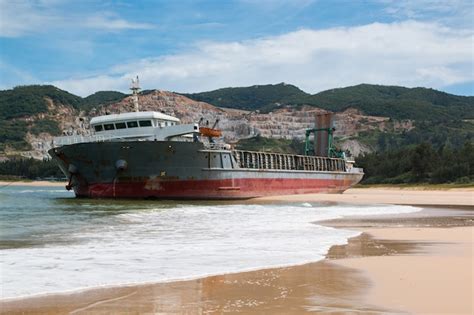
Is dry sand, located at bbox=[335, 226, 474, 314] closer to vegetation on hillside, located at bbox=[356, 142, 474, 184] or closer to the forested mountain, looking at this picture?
vegetation on hillside, located at bbox=[356, 142, 474, 184]

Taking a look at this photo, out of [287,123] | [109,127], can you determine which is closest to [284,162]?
[109,127]

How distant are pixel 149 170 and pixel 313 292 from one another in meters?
24.9

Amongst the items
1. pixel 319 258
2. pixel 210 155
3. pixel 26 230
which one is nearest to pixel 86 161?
pixel 210 155

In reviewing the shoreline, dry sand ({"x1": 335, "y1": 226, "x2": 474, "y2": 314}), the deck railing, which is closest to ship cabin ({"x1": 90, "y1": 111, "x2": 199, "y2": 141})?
the deck railing

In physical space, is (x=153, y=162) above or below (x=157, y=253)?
above

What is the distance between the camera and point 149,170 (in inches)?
1222

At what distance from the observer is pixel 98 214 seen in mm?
21234

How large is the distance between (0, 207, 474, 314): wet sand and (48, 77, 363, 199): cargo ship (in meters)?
21.8

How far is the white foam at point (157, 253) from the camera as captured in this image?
317 inches

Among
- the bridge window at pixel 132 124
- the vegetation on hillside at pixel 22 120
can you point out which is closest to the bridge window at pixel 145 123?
the bridge window at pixel 132 124

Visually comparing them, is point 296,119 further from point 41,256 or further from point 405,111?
point 41,256

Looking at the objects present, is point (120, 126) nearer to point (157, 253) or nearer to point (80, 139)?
point (80, 139)

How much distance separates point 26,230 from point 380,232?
31.6ft

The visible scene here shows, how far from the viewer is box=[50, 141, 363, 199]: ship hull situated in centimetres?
3056
